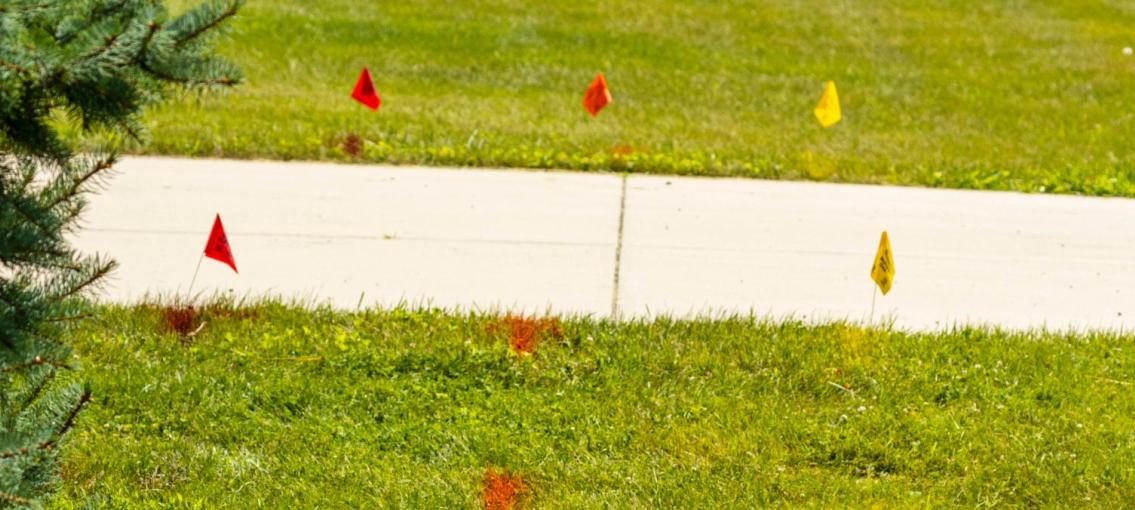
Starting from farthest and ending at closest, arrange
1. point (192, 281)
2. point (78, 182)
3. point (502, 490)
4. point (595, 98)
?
point (595, 98) < point (192, 281) < point (502, 490) < point (78, 182)

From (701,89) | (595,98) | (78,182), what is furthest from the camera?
(701,89)

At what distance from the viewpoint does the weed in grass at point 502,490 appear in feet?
14.7

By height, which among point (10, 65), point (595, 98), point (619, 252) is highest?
point (595, 98)

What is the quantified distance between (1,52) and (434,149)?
5.37 meters

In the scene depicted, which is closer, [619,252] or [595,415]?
[595,415]

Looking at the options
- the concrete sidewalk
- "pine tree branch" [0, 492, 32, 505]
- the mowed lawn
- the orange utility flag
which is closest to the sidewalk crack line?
the concrete sidewalk

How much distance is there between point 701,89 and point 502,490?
6445mm

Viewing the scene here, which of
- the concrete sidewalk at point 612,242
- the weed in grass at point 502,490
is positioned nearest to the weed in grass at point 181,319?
the concrete sidewalk at point 612,242

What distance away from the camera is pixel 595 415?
5.05 meters

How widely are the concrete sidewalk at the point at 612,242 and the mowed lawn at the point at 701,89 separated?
37 centimetres

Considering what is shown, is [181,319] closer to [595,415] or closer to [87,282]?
[595,415]

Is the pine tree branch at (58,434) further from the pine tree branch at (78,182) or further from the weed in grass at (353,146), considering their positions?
the weed in grass at (353,146)

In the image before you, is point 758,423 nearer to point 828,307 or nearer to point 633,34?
point 828,307

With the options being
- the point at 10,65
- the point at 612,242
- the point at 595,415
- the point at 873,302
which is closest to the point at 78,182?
the point at 10,65
